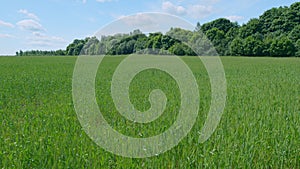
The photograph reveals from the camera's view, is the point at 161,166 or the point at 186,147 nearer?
the point at 161,166

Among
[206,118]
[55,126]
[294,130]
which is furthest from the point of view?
[206,118]

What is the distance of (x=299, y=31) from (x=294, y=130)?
69.9 metres

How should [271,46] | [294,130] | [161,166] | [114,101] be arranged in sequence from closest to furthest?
[161,166], [294,130], [114,101], [271,46]

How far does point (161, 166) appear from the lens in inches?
127

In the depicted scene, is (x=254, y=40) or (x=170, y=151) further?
(x=254, y=40)

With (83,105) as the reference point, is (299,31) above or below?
above

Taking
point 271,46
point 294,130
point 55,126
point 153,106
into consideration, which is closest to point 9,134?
point 55,126

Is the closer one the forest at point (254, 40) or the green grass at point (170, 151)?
the green grass at point (170, 151)

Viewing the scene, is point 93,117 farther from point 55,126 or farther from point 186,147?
point 186,147

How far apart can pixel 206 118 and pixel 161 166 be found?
8.05 feet

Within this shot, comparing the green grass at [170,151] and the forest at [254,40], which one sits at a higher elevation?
the forest at [254,40]

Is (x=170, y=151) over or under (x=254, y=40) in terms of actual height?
under

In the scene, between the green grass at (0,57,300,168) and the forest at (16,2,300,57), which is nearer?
the green grass at (0,57,300,168)

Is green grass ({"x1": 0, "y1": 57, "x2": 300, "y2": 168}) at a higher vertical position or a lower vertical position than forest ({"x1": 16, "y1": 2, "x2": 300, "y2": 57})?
lower
